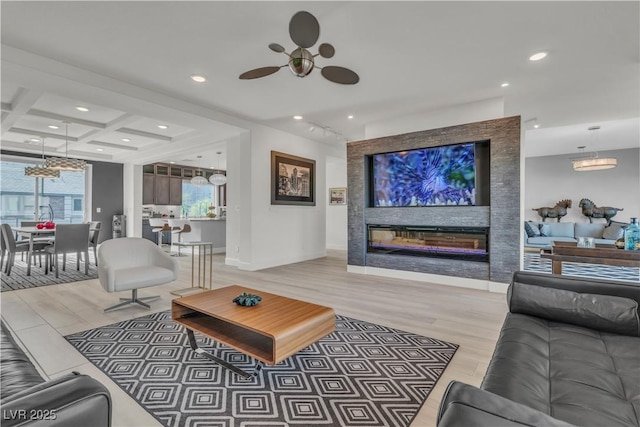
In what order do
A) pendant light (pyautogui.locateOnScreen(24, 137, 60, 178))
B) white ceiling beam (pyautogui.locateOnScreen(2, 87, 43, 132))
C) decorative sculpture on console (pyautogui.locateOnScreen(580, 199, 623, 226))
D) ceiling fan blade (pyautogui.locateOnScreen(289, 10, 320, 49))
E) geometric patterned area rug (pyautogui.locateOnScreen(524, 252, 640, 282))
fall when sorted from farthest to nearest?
1. decorative sculpture on console (pyautogui.locateOnScreen(580, 199, 623, 226))
2. pendant light (pyautogui.locateOnScreen(24, 137, 60, 178))
3. geometric patterned area rug (pyautogui.locateOnScreen(524, 252, 640, 282))
4. white ceiling beam (pyautogui.locateOnScreen(2, 87, 43, 132))
5. ceiling fan blade (pyautogui.locateOnScreen(289, 10, 320, 49))

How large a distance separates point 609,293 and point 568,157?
9.31m

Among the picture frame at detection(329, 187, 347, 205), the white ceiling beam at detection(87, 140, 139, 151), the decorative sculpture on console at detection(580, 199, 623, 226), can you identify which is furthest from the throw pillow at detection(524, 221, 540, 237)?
the white ceiling beam at detection(87, 140, 139, 151)

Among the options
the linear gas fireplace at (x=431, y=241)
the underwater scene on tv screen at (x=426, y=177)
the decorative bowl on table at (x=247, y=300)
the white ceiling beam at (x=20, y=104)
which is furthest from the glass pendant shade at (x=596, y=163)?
the white ceiling beam at (x=20, y=104)

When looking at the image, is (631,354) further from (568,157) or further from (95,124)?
(568,157)

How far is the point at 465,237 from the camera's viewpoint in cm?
469

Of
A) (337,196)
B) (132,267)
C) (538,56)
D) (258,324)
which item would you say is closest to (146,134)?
(132,267)

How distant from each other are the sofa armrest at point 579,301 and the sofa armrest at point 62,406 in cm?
226

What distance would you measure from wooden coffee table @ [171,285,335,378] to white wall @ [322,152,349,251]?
21.0 feet

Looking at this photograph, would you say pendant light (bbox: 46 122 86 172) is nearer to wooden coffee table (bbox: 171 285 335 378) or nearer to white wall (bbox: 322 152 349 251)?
wooden coffee table (bbox: 171 285 335 378)

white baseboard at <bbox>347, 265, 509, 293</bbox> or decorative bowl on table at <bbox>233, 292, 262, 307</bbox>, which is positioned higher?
decorative bowl on table at <bbox>233, 292, 262, 307</bbox>

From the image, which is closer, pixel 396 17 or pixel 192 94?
pixel 396 17

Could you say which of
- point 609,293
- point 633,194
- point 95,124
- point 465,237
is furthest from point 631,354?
point 633,194

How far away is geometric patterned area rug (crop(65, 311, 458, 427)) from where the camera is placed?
1.68 m

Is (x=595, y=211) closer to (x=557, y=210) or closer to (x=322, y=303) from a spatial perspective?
(x=557, y=210)
